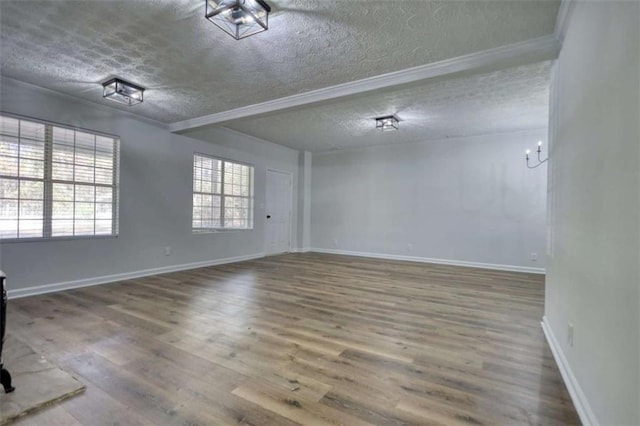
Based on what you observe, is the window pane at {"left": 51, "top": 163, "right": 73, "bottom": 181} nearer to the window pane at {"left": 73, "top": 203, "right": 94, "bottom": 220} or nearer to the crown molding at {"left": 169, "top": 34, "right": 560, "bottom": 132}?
the window pane at {"left": 73, "top": 203, "right": 94, "bottom": 220}

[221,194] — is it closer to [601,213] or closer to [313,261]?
[313,261]

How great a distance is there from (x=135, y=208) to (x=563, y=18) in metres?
5.53

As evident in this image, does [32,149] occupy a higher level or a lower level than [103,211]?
higher

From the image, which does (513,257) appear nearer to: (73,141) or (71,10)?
(71,10)

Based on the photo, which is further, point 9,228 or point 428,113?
point 428,113

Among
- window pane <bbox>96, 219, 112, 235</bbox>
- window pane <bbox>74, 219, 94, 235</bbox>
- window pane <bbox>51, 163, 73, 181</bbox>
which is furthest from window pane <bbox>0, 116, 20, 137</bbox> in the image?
window pane <bbox>96, 219, 112, 235</bbox>

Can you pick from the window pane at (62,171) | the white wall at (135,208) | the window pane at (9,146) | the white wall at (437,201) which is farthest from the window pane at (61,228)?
the white wall at (437,201)

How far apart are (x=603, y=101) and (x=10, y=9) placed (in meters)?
3.92

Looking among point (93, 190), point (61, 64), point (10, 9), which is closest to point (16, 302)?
point (93, 190)

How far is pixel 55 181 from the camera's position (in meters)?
3.96

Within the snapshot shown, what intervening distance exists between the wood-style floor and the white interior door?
10.3ft

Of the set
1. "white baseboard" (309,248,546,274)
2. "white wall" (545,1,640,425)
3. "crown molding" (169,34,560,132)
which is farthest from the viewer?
"white baseboard" (309,248,546,274)

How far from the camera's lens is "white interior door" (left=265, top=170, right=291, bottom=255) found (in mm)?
7348

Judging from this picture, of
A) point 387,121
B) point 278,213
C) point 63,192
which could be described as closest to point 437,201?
point 387,121
